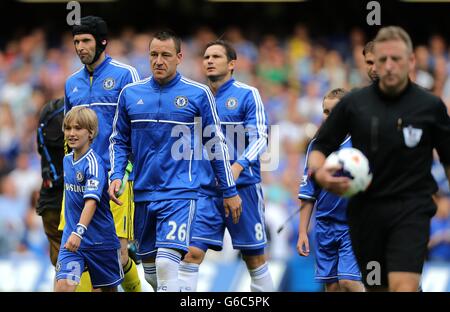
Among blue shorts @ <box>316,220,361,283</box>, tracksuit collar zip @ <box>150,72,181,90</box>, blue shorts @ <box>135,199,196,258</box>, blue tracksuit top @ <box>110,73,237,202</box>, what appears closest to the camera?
blue shorts @ <box>135,199,196,258</box>

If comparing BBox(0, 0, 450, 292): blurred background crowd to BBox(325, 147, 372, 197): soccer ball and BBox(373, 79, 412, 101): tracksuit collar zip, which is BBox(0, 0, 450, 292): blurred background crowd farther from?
BBox(325, 147, 372, 197): soccer ball

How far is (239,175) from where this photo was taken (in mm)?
11703

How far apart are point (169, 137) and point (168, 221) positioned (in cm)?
77

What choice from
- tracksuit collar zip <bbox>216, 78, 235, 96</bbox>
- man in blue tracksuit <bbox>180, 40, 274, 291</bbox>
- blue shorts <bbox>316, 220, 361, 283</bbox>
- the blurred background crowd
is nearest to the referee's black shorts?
blue shorts <bbox>316, 220, 361, 283</bbox>

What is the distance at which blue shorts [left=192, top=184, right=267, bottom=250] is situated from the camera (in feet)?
37.9

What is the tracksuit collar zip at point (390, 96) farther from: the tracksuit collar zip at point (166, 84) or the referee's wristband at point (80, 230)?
the referee's wristband at point (80, 230)

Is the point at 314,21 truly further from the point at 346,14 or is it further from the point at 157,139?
the point at 157,139

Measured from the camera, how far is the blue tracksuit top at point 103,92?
11.1 m

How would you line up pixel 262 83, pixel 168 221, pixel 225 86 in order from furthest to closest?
1. pixel 262 83
2. pixel 225 86
3. pixel 168 221

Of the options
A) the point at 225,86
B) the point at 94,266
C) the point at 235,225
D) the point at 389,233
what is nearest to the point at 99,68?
the point at 225,86

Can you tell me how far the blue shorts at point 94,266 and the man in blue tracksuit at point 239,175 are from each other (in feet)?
3.42

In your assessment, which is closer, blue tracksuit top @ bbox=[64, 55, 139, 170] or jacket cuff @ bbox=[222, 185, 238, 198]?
jacket cuff @ bbox=[222, 185, 238, 198]

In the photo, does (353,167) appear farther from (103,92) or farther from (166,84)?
(103,92)

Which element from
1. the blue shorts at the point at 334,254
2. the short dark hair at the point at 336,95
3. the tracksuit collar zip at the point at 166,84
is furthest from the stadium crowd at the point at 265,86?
the tracksuit collar zip at the point at 166,84
